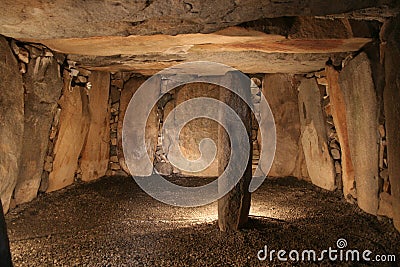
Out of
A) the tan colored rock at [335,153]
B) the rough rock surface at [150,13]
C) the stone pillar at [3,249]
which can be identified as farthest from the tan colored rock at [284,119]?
the stone pillar at [3,249]

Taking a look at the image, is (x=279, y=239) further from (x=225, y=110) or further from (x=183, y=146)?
(x=183, y=146)

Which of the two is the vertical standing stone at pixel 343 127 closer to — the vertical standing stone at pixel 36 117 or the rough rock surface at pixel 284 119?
the rough rock surface at pixel 284 119

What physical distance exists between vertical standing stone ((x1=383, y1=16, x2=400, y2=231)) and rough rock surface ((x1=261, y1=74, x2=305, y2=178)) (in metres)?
2.86

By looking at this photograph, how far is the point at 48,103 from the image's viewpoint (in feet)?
14.4

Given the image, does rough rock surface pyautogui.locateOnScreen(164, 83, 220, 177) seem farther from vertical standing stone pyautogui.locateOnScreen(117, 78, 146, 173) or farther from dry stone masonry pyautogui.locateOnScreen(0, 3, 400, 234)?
vertical standing stone pyautogui.locateOnScreen(117, 78, 146, 173)

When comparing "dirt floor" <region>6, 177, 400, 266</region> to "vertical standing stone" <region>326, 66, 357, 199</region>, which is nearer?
"dirt floor" <region>6, 177, 400, 266</region>

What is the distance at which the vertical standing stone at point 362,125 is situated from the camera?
3.63m

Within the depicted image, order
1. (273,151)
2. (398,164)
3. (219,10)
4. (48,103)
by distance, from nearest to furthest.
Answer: (219,10), (398,164), (48,103), (273,151)

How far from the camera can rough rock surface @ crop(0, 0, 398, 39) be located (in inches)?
99.0

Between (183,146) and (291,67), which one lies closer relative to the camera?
(291,67)

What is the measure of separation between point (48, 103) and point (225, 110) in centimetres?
222

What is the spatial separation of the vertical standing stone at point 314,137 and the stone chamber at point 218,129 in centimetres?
3

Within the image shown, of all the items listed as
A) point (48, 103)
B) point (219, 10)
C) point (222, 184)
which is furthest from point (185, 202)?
point (219, 10)

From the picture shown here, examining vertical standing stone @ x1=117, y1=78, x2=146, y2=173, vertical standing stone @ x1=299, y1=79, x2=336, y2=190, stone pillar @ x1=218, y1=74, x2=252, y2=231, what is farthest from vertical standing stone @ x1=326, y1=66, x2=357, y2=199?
vertical standing stone @ x1=117, y1=78, x2=146, y2=173
